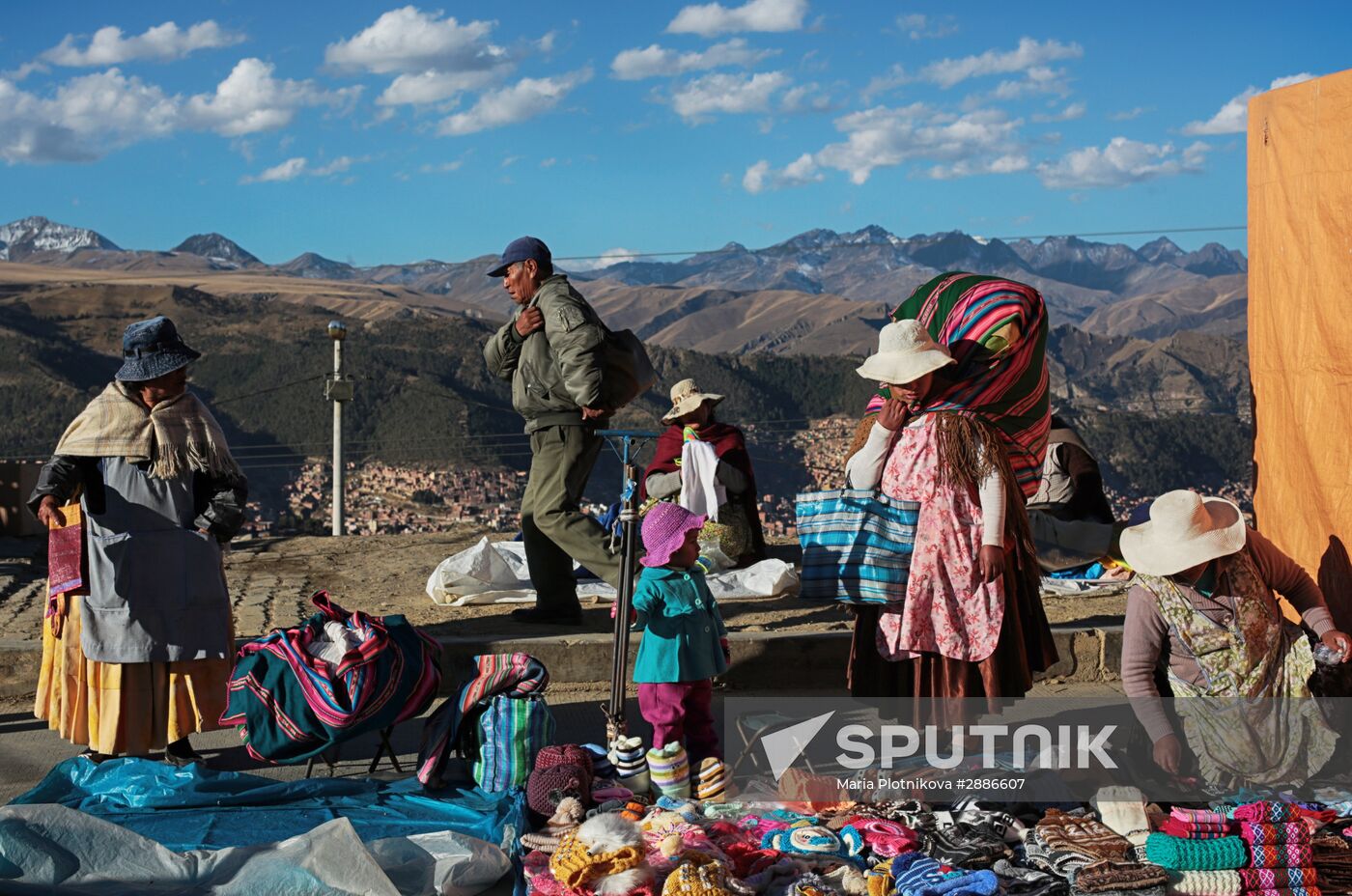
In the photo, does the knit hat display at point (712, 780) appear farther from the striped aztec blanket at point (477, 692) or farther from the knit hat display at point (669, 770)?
the striped aztec blanket at point (477, 692)

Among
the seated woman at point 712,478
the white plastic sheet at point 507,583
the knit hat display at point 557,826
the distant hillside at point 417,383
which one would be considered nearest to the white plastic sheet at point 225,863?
the knit hat display at point 557,826

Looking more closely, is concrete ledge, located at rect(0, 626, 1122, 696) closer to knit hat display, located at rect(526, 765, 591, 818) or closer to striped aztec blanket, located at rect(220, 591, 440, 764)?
striped aztec blanket, located at rect(220, 591, 440, 764)

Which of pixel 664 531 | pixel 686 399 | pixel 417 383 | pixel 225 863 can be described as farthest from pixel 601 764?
pixel 417 383

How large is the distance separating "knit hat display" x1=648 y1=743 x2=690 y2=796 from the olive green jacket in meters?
2.44

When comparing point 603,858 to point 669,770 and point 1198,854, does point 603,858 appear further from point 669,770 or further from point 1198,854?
point 1198,854

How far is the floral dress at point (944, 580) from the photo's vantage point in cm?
502

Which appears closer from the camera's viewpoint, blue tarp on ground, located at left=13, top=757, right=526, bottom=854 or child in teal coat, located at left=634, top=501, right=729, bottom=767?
blue tarp on ground, located at left=13, top=757, right=526, bottom=854

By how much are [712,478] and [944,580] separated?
12.3 feet

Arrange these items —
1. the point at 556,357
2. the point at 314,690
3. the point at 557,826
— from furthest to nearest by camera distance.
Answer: the point at 556,357, the point at 314,690, the point at 557,826

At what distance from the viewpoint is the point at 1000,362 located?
525cm

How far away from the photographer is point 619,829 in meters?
4.04

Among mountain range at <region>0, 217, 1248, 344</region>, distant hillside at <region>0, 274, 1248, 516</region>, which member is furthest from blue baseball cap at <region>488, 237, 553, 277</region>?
mountain range at <region>0, 217, 1248, 344</region>

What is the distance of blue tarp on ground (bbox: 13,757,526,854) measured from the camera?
14.5 ft

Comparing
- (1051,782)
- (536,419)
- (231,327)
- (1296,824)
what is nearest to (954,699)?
(1051,782)
